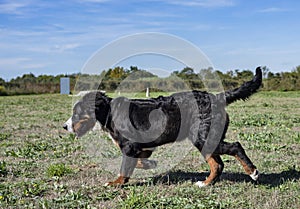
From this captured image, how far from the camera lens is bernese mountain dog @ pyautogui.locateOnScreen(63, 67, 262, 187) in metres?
6.16

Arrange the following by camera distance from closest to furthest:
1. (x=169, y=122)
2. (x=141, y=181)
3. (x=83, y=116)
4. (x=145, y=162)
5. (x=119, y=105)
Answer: (x=169, y=122), (x=141, y=181), (x=119, y=105), (x=83, y=116), (x=145, y=162)

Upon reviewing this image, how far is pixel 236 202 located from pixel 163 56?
3.16 m

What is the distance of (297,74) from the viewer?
4378 centimetres

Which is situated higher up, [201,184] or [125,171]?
[125,171]

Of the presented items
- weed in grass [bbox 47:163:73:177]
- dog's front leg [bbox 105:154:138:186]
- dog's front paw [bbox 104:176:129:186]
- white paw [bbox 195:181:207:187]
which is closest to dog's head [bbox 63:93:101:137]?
weed in grass [bbox 47:163:73:177]

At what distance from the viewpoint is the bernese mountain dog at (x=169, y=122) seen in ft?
20.2

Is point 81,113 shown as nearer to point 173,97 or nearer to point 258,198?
point 173,97

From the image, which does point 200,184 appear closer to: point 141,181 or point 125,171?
point 141,181

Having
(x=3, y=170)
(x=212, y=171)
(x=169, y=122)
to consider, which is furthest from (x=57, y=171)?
(x=212, y=171)

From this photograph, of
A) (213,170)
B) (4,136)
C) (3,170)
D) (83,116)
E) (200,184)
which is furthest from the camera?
(4,136)

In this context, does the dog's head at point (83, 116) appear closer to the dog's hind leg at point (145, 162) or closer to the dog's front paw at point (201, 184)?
the dog's hind leg at point (145, 162)

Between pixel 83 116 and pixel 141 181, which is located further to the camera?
pixel 83 116

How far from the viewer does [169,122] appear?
20.8 ft

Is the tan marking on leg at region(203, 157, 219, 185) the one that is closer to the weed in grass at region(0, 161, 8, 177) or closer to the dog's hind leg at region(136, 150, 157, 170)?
the dog's hind leg at region(136, 150, 157, 170)
